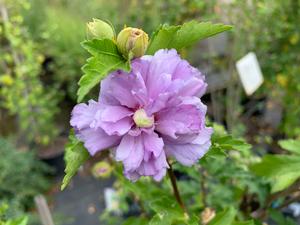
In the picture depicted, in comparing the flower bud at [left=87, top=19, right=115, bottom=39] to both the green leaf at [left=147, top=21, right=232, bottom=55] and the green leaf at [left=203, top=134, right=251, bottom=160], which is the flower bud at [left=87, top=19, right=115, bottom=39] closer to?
the green leaf at [left=147, top=21, right=232, bottom=55]

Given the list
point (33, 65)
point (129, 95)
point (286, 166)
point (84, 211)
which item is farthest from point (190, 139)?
point (33, 65)

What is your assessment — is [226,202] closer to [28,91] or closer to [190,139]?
[190,139]

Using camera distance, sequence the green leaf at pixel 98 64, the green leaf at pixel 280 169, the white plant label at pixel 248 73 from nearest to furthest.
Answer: the green leaf at pixel 98 64 < the green leaf at pixel 280 169 < the white plant label at pixel 248 73

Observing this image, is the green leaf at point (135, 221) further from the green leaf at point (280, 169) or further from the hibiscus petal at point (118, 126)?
the hibiscus petal at point (118, 126)

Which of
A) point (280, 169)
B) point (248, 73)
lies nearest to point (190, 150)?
point (280, 169)

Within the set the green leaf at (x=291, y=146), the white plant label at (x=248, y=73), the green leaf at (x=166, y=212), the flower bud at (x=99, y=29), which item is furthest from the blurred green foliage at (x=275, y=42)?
the flower bud at (x=99, y=29)

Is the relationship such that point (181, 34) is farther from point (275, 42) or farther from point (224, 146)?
point (275, 42)

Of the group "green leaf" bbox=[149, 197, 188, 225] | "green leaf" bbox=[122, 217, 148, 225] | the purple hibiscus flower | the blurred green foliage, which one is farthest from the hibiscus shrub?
the blurred green foliage
